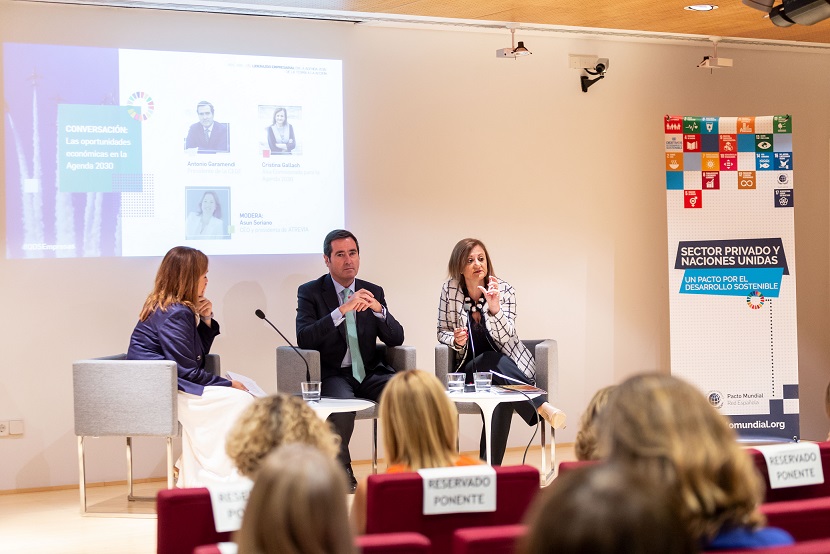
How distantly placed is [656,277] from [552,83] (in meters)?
1.63

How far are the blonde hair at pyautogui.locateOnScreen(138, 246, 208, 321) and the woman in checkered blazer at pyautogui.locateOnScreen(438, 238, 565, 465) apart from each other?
1.46m

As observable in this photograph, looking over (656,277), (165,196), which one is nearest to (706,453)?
(165,196)

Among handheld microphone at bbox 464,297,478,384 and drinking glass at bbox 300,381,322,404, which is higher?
handheld microphone at bbox 464,297,478,384

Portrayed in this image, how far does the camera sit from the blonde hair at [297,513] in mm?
1425

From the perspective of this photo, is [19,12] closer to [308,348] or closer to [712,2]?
[308,348]

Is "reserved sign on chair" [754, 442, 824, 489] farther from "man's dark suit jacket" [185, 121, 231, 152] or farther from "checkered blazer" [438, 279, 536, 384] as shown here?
"man's dark suit jacket" [185, 121, 231, 152]

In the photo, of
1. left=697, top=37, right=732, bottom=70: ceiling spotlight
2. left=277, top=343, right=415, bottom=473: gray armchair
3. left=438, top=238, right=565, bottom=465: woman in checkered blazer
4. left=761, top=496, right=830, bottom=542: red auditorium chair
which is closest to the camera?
left=761, top=496, right=830, bottom=542: red auditorium chair

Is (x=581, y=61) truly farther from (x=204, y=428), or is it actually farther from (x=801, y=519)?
(x=801, y=519)

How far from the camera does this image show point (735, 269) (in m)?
6.54

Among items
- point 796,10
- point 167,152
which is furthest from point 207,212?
point 796,10

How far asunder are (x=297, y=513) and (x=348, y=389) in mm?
4113

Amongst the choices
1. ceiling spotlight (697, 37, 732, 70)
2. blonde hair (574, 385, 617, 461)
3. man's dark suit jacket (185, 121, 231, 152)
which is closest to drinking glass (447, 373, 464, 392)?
man's dark suit jacket (185, 121, 231, 152)

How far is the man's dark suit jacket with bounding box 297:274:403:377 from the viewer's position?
5.60 meters

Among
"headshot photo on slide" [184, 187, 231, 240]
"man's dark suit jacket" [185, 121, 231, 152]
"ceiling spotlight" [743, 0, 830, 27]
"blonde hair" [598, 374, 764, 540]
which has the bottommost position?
"blonde hair" [598, 374, 764, 540]
